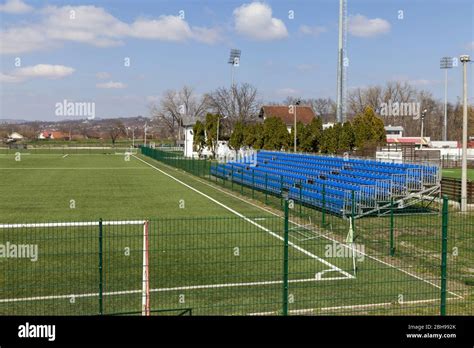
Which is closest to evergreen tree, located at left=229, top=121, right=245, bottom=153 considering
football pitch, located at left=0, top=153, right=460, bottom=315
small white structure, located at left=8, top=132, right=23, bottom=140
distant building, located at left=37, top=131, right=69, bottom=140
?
football pitch, located at left=0, top=153, right=460, bottom=315

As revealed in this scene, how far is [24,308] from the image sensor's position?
873 centimetres

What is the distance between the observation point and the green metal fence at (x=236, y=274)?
8617mm

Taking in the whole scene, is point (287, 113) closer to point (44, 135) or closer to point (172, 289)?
point (172, 289)

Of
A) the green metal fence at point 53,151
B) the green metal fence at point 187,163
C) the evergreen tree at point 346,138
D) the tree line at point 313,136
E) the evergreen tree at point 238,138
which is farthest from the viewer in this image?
the green metal fence at point 53,151

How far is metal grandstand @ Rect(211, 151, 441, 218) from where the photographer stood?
1941 centimetres

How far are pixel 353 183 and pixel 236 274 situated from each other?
41.0ft

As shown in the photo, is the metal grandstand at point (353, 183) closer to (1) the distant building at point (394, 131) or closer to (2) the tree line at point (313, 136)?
(2) the tree line at point (313, 136)

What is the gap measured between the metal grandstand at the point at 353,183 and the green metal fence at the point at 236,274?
6.59 ft

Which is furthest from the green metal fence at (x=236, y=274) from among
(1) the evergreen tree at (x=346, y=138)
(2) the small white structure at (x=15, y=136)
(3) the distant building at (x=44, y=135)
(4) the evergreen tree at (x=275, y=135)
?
(3) the distant building at (x=44, y=135)

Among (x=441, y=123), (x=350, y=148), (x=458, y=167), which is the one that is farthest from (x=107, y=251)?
(x=441, y=123)

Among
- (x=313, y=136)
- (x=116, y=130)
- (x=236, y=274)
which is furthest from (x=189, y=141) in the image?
(x=116, y=130)
